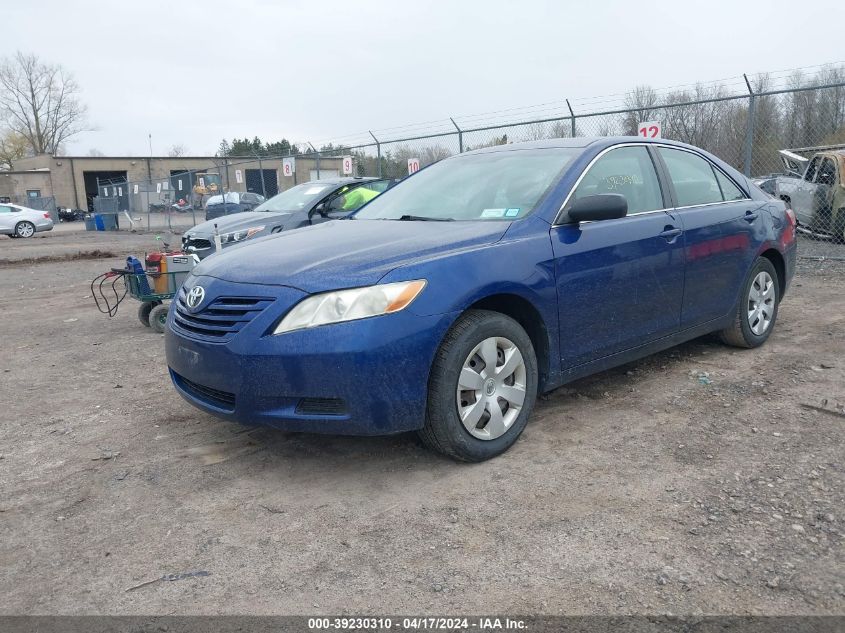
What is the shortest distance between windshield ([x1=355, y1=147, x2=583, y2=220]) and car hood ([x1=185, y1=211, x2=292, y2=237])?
4673 millimetres

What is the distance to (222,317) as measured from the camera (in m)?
3.45

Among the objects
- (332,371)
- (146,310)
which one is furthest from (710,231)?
(146,310)

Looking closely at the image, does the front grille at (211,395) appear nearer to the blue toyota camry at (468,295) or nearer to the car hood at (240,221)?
the blue toyota camry at (468,295)

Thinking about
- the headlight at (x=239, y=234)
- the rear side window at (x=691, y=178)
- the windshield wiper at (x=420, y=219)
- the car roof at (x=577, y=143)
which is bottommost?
the headlight at (x=239, y=234)

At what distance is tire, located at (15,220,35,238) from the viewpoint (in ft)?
95.1

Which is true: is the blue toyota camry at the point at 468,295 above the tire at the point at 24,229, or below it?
below

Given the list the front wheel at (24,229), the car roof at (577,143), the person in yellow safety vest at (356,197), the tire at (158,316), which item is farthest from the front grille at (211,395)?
the front wheel at (24,229)

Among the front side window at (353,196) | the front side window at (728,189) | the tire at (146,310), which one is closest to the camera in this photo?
the front side window at (728,189)

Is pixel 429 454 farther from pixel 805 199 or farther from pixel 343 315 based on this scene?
pixel 805 199

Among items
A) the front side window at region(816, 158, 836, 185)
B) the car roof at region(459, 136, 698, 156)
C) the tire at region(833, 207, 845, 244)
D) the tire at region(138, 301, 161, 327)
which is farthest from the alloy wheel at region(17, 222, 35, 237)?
the car roof at region(459, 136, 698, 156)

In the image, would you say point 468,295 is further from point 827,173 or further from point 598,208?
point 827,173

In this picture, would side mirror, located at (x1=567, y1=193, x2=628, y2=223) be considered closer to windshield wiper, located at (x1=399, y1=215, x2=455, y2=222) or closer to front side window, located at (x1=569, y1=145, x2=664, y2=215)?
front side window, located at (x1=569, y1=145, x2=664, y2=215)

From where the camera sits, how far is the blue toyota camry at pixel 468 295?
126 inches

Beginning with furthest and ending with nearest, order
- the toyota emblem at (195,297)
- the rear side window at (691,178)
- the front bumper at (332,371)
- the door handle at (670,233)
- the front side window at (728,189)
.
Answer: the front side window at (728,189) → the rear side window at (691,178) → the door handle at (670,233) → the toyota emblem at (195,297) → the front bumper at (332,371)
